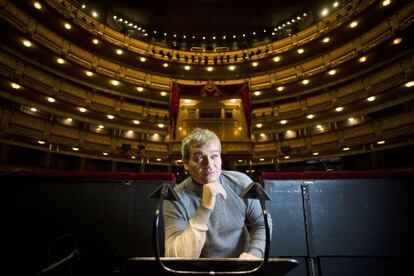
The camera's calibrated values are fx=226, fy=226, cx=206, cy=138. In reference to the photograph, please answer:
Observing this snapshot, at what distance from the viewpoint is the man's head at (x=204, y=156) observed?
1355 mm

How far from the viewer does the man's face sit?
1.35 metres

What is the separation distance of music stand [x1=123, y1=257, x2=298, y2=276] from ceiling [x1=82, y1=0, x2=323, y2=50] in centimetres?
2526

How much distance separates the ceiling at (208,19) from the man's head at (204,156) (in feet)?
80.7

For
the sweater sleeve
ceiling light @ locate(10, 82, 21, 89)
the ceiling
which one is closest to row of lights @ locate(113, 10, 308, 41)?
the ceiling

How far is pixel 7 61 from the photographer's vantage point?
44.7 feet

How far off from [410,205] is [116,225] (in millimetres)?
3412

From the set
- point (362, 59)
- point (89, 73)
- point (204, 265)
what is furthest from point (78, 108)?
point (362, 59)

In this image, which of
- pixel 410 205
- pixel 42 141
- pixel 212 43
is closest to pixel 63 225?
pixel 410 205

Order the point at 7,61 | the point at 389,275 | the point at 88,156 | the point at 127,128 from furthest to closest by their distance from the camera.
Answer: the point at 127,128, the point at 88,156, the point at 7,61, the point at 389,275

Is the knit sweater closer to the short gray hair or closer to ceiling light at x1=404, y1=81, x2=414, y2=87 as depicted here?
the short gray hair

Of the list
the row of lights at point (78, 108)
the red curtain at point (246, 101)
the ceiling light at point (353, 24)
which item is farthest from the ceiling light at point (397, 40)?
the row of lights at point (78, 108)

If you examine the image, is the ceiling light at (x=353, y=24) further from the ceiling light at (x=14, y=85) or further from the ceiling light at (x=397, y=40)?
the ceiling light at (x=14, y=85)

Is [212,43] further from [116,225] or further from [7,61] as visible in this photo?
[116,225]

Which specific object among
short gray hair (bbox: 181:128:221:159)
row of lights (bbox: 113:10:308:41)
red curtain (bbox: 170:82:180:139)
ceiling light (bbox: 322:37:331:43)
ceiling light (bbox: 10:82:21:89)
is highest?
row of lights (bbox: 113:10:308:41)
